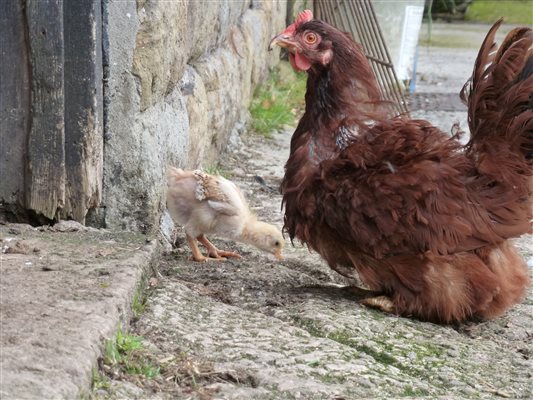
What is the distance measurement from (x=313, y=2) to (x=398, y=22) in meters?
1.23

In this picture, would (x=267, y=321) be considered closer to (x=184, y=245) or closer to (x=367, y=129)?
(x=367, y=129)

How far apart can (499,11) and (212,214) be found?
685 inches

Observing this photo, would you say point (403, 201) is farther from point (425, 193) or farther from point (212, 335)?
point (212, 335)

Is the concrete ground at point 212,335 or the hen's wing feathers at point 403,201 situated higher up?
the hen's wing feathers at point 403,201

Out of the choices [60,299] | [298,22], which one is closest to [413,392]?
[60,299]

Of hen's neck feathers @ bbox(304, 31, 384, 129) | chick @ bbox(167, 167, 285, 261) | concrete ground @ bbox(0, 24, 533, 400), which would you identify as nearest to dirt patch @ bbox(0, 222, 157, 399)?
concrete ground @ bbox(0, 24, 533, 400)

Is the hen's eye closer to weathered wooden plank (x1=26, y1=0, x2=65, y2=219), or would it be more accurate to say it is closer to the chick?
the chick

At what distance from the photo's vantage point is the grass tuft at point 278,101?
789cm

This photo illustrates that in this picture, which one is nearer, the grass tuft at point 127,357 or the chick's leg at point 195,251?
the grass tuft at point 127,357

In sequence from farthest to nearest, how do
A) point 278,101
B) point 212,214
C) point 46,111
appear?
1. point 278,101
2. point 212,214
3. point 46,111

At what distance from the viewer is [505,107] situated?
379 centimetres

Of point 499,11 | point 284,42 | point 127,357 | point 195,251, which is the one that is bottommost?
point 499,11

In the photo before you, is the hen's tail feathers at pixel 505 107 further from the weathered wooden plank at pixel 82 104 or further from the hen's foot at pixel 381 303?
the weathered wooden plank at pixel 82 104

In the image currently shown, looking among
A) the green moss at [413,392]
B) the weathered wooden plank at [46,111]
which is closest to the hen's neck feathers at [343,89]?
the weathered wooden plank at [46,111]
